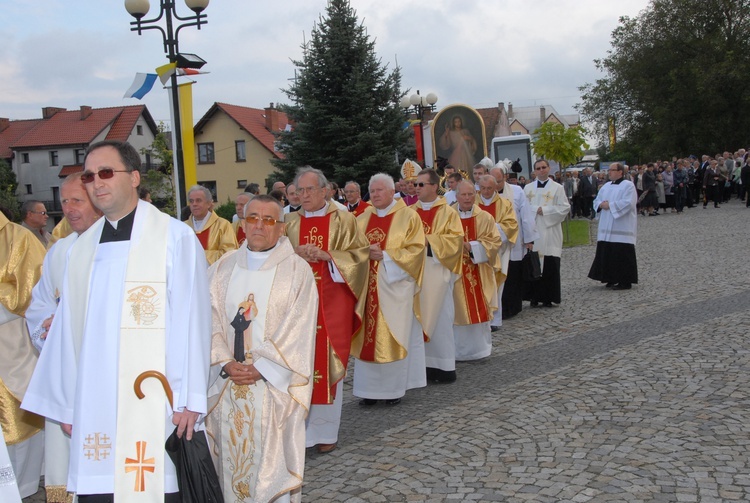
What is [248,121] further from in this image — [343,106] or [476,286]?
[476,286]

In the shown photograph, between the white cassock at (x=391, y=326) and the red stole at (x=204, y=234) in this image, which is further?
the red stole at (x=204, y=234)

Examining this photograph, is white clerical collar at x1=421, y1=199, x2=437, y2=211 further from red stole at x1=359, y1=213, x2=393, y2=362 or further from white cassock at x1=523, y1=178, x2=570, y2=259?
white cassock at x1=523, y1=178, x2=570, y2=259

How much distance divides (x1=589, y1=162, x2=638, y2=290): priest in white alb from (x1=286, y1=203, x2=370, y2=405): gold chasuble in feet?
24.0

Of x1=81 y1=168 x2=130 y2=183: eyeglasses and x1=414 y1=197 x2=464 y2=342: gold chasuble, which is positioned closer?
x1=81 y1=168 x2=130 y2=183: eyeglasses

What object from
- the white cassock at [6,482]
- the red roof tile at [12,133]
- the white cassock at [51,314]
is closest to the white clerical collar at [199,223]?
the white cassock at [51,314]

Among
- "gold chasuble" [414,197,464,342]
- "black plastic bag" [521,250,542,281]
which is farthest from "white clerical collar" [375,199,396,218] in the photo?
"black plastic bag" [521,250,542,281]

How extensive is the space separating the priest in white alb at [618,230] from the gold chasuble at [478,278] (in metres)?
4.14

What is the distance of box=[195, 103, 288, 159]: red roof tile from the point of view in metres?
50.2

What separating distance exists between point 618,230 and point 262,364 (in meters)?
9.36

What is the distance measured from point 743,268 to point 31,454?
11868mm

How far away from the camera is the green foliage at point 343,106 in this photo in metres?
24.0

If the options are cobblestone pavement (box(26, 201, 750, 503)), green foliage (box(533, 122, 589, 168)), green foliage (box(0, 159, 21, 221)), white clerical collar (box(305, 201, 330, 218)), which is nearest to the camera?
cobblestone pavement (box(26, 201, 750, 503))

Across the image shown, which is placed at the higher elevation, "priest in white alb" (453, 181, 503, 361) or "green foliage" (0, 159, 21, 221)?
"green foliage" (0, 159, 21, 221)

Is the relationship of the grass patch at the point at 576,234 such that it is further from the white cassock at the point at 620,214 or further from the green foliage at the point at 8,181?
the green foliage at the point at 8,181
